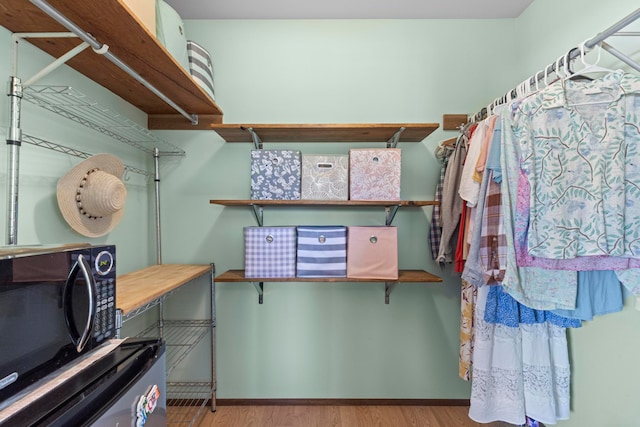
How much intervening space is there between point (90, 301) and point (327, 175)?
1177 mm

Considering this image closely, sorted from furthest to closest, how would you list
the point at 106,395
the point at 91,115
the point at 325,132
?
1. the point at 325,132
2. the point at 91,115
3. the point at 106,395

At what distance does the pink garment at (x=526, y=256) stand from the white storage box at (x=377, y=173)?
0.57 metres

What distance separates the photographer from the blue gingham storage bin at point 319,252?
160cm

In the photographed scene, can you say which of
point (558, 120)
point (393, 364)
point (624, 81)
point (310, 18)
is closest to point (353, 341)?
point (393, 364)

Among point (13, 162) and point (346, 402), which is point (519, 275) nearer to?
point (346, 402)

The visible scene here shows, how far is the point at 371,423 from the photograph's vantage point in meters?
1.71

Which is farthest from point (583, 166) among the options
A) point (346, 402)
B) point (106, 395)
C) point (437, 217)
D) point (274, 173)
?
point (346, 402)

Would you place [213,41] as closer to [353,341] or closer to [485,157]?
[485,157]

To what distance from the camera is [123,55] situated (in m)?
1.28

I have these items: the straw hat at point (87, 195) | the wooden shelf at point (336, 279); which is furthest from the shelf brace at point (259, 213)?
the straw hat at point (87, 195)

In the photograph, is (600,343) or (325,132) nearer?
(600,343)

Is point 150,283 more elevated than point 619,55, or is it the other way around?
point 619,55

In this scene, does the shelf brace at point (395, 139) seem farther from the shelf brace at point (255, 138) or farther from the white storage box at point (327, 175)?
the shelf brace at point (255, 138)

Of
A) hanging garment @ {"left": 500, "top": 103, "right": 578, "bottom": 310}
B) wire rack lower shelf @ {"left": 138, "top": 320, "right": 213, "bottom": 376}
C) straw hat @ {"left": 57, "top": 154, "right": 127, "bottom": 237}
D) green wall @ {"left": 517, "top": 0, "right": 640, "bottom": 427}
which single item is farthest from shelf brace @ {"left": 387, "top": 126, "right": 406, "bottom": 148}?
wire rack lower shelf @ {"left": 138, "top": 320, "right": 213, "bottom": 376}
